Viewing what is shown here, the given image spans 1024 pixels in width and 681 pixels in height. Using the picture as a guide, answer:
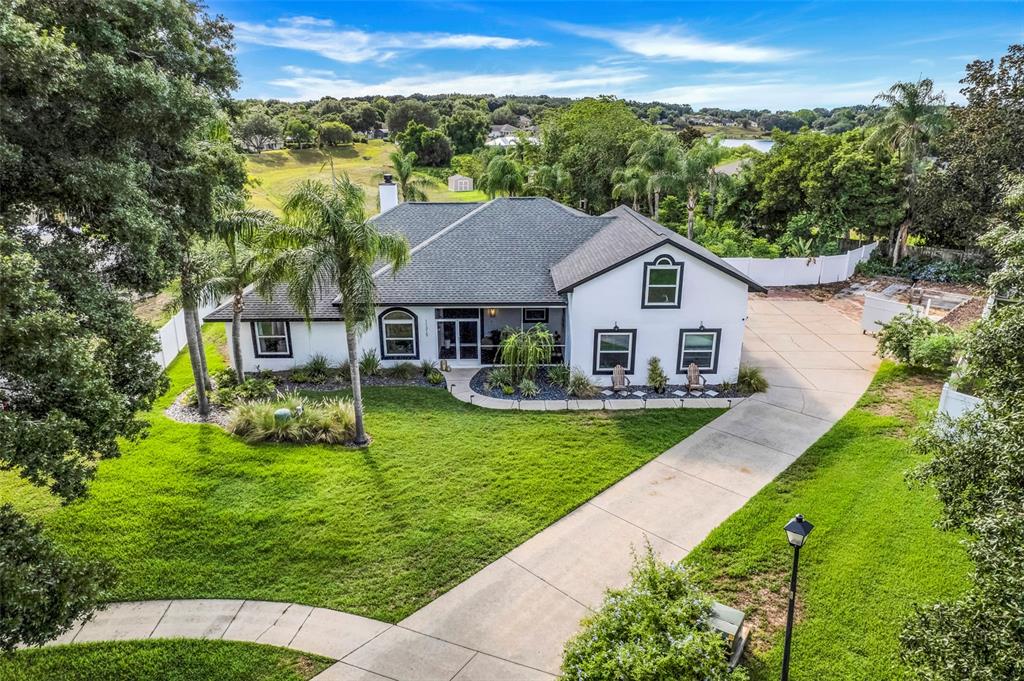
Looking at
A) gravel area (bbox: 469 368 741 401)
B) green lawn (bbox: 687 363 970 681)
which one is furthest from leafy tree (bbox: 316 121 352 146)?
green lawn (bbox: 687 363 970 681)

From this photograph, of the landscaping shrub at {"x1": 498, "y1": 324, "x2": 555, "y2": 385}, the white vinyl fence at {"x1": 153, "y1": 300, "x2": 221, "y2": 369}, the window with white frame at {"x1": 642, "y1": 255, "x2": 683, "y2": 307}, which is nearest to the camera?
the window with white frame at {"x1": 642, "y1": 255, "x2": 683, "y2": 307}

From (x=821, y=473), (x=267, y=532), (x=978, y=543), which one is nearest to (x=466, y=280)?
(x=267, y=532)

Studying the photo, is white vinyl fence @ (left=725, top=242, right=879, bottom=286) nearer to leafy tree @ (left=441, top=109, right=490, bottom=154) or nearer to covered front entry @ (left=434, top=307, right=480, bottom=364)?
covered front entry @ (left=434, top=307, right=480, bottom=364)

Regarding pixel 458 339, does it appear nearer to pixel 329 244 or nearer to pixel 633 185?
pixel 329 244

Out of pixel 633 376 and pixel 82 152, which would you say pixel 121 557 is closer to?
pixel 82 152

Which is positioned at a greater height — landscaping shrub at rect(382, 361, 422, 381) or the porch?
the porch

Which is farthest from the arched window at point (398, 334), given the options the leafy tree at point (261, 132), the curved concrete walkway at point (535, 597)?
the leafy tree at point (261, 132)

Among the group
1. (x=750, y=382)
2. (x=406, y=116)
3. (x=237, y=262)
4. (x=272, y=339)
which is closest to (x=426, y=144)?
(x=406, y=116)
